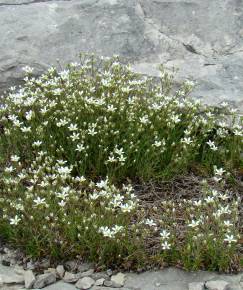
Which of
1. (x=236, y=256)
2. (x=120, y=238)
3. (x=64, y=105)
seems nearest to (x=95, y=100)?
(x=64, y=105)

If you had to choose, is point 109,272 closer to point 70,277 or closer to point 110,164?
point 70,277

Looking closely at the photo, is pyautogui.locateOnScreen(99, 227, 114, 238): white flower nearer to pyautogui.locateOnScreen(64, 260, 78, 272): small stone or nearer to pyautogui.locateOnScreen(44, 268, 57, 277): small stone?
pyautogui.locateOnScreen(64, 260, 78, 272): small stone

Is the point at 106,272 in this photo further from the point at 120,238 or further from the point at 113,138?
the point at 113,138

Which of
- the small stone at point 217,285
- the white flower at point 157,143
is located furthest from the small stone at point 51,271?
the white flower at point 157,143

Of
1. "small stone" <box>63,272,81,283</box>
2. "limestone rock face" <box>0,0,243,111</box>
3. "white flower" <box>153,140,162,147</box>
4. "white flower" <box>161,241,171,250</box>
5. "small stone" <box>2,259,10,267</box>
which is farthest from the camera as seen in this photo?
"limestone rock face" <box>0,0,243,111</box>

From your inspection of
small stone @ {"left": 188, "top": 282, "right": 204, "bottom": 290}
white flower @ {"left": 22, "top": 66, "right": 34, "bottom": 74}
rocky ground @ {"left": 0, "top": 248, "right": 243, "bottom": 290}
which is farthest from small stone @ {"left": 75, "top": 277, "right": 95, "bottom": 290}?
white flower @ {"left": 22, "top": 66, "right": 34, "bottom": 74}
